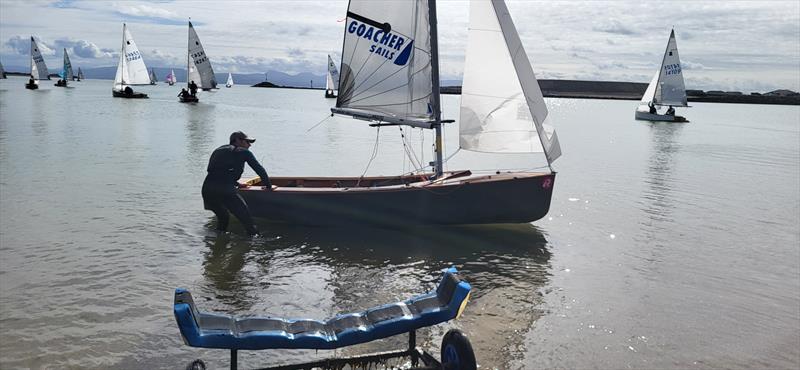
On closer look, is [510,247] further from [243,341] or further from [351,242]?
[243,341]

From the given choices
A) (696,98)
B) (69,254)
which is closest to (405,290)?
(69,254)

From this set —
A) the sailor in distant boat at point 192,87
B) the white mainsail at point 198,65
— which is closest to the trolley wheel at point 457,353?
the white mainsail at point 198,65

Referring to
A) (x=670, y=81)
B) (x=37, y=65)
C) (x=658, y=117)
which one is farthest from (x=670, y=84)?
(x=37, y=65)

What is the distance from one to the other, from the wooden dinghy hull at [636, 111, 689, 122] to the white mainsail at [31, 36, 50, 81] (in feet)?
291

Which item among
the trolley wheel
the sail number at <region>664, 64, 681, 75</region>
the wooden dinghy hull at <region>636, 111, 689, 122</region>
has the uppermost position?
the sail number at <region>664, 64, 681, 75</region>

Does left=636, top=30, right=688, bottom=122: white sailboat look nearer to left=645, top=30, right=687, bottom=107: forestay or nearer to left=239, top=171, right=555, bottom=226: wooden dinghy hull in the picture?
left=645, top=30, right=687, bottom=107: forestay

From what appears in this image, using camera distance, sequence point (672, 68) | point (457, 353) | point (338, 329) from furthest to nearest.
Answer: point (672, 68)
point (457, 353)
point (338, 329)

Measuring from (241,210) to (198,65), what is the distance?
65514 mm

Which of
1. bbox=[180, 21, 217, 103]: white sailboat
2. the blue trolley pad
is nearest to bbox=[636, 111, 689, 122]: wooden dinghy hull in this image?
bbox=[180, 21, 217, 103]: white sailboat

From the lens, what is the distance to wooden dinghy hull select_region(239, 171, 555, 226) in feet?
49.0

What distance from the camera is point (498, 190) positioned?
1498 centimetres

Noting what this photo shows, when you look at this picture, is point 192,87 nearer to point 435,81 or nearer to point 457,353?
point 435,81

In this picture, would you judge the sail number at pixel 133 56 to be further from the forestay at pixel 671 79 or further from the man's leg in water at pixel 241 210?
the man's leg in water at pixel 241 210

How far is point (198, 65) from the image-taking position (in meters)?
74.6
